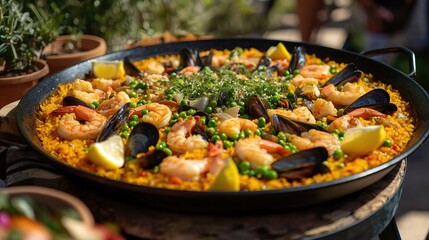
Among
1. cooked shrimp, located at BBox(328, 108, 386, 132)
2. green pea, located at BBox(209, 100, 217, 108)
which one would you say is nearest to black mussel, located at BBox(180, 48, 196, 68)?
green pea, located at BBox(209, 100, 217, 108)

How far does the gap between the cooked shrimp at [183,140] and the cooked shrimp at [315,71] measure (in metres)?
1.20

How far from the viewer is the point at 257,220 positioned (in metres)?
1.97

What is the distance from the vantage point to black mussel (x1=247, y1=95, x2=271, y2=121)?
108 inches

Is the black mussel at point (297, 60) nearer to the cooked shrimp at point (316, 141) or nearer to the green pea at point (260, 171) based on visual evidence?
the cooked shrimp at point (316, 141)

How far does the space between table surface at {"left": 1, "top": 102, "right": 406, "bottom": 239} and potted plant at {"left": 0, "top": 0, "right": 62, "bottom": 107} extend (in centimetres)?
129

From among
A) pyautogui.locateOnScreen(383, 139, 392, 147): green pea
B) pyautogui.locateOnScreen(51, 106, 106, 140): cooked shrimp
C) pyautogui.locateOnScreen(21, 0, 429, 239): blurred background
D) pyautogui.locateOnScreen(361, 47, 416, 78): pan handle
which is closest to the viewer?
pyautogui.locateOnScreen(383, 139, 392, 147): green pea

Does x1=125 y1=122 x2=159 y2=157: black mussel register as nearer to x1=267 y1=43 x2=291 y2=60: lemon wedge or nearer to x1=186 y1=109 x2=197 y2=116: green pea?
x1=186 y1=109 x2=197 y2=116: green pea

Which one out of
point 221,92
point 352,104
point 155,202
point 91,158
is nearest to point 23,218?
point 155,202

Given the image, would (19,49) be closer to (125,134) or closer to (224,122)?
(125,134)

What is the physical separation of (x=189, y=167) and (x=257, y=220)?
1.14 ft

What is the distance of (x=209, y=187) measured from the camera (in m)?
1.98

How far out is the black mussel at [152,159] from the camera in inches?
85.4

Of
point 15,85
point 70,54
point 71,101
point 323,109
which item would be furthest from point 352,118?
point 70,54

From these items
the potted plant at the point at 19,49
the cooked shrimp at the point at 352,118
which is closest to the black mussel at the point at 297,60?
the cooked shrimp at the point at 352,118
